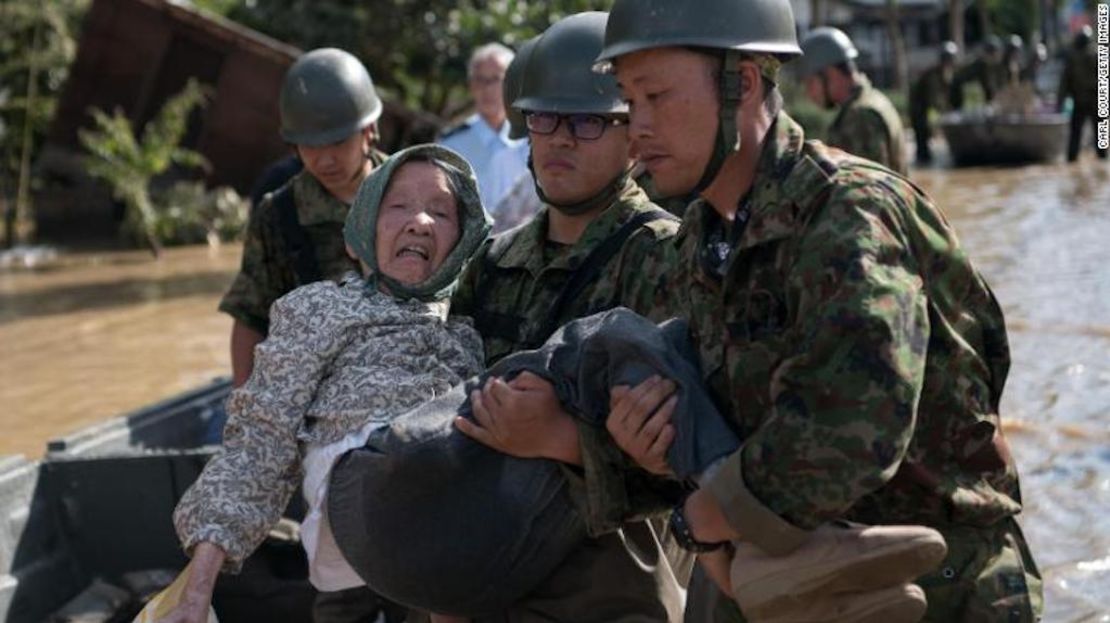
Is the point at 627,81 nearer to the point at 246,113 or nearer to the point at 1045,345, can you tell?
the point at 1045,345

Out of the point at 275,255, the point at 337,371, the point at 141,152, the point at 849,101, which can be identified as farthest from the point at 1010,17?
the point at 337,371

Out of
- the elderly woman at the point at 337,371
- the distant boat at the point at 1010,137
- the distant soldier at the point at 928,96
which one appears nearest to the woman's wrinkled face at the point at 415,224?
the elderly woman at the point at 337,371

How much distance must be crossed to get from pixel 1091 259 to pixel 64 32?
39.7 ft

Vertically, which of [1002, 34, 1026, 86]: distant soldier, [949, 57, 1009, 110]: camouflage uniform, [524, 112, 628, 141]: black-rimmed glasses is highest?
[524, 112, 628, 141]: black-rimmed glasses

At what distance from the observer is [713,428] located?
2.53 meters

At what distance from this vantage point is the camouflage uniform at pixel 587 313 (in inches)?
120

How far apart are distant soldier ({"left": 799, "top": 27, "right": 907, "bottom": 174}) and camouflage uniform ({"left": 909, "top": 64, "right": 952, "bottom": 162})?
1722 cm

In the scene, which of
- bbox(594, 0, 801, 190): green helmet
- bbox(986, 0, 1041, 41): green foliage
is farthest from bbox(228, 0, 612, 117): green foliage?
bbox(986, 0, 1041, 41): green foliage

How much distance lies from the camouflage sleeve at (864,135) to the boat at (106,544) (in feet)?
12.5

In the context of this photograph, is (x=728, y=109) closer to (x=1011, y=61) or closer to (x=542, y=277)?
(x=542, y=277)

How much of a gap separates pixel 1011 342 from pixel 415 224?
6765 millimetres

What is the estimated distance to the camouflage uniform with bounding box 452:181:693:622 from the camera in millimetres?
3037

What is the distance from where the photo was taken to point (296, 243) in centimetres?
513

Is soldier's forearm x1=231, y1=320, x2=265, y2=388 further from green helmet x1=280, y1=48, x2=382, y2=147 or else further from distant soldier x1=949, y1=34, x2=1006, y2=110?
distant soldier x1=949, y1=34, x2=1006, y2=110
